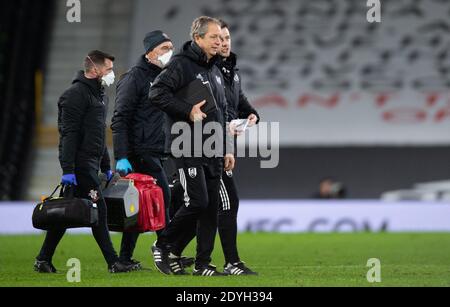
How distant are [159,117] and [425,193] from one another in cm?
1305

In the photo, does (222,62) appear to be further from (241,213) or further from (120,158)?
(241,213)

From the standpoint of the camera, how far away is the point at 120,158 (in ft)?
33.7

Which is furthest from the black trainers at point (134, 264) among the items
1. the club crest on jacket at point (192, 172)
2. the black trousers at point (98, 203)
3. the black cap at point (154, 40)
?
the black cap at point (154, 40)

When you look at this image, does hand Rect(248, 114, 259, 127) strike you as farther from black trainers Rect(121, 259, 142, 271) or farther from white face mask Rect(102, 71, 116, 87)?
black trainers Rect(121, 259, 142, 271)

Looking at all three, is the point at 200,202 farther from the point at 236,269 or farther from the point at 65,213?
the point at 65,213

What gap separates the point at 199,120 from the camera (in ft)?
30.1

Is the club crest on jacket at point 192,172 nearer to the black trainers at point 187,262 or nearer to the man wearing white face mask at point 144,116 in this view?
the man wearing white face mask at point 144,116

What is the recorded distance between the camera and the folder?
930 cm

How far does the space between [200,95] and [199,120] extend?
255mm

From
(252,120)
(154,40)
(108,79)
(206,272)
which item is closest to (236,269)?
(206,272)

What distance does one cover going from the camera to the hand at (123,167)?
1018cm

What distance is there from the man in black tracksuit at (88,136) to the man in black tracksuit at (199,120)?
80 centimetres

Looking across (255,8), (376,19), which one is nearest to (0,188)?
(255,8)

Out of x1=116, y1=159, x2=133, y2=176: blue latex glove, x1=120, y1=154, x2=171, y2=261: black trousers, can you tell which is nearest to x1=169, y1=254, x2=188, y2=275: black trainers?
x1=120, y1=154, x2=171, y2=261: black trousers
